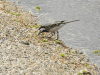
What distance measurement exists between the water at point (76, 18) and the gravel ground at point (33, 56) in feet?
3.64

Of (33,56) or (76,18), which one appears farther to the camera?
(76,18)

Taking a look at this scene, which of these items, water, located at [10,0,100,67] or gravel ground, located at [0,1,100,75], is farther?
water, located at [10,0,100,67]

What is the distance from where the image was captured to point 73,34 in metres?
11.3

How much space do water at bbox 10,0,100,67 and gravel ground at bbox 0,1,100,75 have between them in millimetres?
1110

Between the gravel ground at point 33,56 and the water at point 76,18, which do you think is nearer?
the gravel ground at point 33,56

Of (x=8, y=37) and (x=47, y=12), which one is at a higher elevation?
(x=47, y=12)

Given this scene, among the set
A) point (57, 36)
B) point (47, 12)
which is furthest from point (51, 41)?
point (47, 12)

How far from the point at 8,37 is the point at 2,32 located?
16.7 inches

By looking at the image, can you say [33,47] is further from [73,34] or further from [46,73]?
[73,34]

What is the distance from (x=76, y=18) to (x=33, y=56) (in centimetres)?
778

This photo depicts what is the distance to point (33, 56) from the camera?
22.8 ft

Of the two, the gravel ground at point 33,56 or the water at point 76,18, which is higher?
the water at point 76,18

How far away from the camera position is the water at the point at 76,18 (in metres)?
10.2

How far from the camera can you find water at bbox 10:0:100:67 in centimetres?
1019
